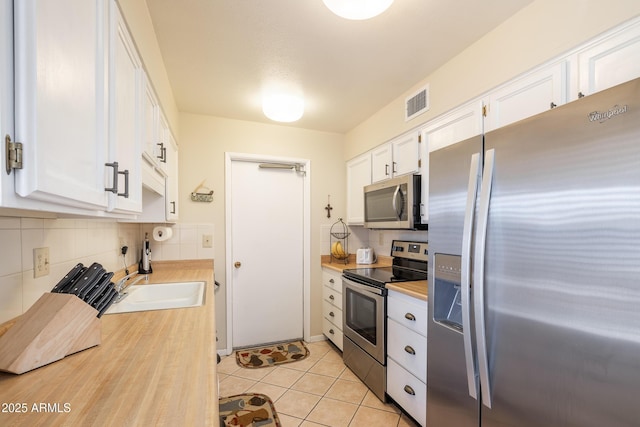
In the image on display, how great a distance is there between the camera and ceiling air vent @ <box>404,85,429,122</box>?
2.16m

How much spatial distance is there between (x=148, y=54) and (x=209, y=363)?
58.4 inches

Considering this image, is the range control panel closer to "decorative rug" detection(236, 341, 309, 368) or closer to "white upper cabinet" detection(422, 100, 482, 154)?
"white upper cabinet" detection(422, 100, 482, 154)

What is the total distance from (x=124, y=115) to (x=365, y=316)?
2071 mm

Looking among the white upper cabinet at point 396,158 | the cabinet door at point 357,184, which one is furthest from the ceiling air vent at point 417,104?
the cabinet door at point 357,184

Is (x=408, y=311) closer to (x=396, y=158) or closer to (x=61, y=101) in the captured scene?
(x=396, y=158)

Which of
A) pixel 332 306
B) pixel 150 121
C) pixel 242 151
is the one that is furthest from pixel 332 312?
pixel 150 121

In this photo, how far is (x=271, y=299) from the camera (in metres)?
3.17

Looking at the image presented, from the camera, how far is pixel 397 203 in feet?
7.48

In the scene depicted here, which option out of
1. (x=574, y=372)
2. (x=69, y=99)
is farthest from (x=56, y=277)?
(x=574, y=372)

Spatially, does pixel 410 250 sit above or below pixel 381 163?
below

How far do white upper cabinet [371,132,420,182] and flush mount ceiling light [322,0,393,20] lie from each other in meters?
1.20

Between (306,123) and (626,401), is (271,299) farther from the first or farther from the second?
(626,401)

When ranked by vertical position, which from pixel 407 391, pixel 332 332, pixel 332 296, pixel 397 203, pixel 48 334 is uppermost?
pixel 397 203

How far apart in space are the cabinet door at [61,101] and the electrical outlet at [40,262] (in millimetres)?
549
